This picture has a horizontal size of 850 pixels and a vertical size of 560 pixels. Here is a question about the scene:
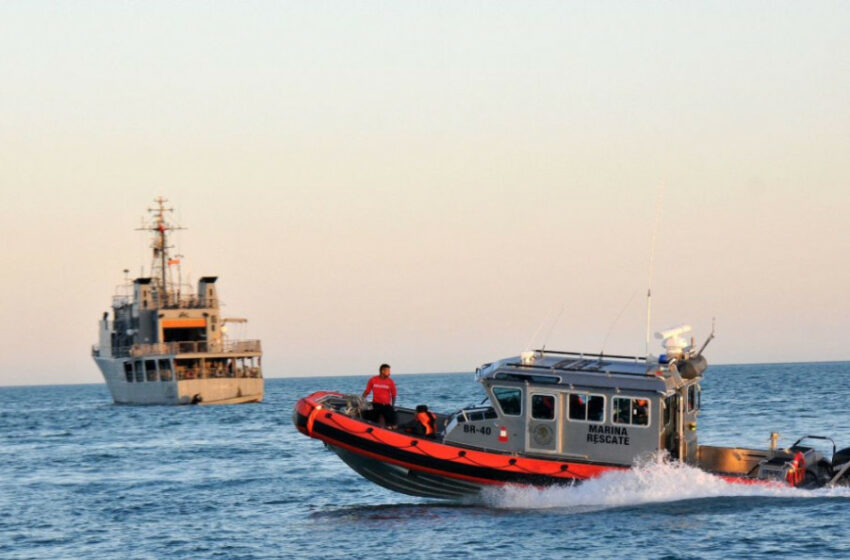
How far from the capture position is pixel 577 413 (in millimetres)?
22875

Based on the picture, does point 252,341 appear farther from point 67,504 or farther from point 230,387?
point 67,504

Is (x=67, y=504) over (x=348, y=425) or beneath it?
beneath

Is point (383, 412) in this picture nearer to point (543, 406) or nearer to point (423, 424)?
point (423, 424)

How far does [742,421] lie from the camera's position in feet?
156

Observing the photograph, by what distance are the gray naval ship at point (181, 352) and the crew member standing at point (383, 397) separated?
55.1 meters

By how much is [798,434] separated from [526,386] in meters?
20.6

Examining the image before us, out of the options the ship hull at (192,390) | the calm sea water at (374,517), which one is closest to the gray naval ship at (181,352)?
the ship hull at (192,390)

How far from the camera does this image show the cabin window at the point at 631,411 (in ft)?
74.3

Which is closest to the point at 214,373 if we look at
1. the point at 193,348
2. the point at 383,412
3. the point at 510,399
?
the point at 193,348

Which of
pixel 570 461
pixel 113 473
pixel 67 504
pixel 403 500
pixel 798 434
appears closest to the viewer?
pixel 570 461

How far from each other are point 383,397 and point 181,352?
57.8 metres

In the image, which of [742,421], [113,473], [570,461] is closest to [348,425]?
[570,461]

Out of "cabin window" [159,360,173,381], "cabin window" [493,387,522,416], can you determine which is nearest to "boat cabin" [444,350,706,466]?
"cabin window" [493,387,522,416]

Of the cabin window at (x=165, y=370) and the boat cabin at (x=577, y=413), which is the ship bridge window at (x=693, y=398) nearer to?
the boat cabin at (x=577, y=413)
